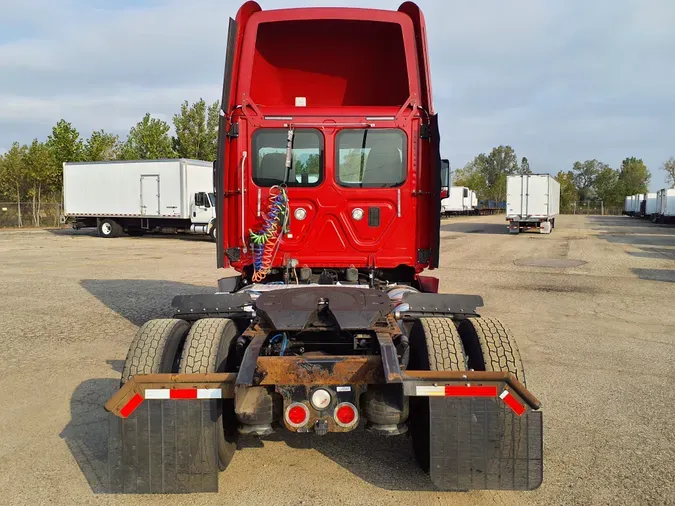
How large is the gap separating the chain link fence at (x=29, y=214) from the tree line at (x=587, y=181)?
69.2 m

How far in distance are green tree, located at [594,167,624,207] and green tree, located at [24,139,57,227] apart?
307 ft

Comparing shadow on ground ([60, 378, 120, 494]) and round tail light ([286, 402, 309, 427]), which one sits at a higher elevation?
round tail light ([286, 402, 309, 427])

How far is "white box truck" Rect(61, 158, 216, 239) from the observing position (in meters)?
26.5

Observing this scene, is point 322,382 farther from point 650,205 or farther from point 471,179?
point 471,179

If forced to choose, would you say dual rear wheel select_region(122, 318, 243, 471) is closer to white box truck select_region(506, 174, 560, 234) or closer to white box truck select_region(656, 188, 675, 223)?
white box truck select_region(506, 174, 560, 234)

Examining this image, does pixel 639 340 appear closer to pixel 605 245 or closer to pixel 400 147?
pixel 400 147

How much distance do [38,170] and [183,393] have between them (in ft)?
129

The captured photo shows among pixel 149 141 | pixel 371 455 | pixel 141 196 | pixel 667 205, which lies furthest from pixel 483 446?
pixel 667 205

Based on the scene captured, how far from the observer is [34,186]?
38312 millimetres

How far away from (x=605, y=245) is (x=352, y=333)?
22041mm

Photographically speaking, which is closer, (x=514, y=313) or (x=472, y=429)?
(x=472, y=429)

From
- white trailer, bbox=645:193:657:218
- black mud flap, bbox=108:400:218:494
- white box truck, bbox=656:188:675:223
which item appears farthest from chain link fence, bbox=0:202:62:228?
white trailer, bbox=645:193:657:218

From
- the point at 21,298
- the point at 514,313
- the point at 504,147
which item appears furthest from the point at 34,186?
the point at 504,147

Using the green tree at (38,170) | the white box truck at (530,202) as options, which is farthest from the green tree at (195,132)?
the white box truck at (530,202)
